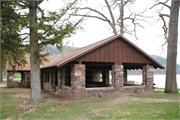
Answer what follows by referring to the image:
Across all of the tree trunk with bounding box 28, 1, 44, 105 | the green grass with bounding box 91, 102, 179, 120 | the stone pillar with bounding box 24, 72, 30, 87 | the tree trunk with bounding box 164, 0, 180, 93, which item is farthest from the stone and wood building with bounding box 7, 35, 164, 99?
the stone pillar with bounding box 24, 72, 30, 87

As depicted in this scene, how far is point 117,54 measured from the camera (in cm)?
1142

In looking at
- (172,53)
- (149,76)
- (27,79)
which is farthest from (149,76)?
(27,79)

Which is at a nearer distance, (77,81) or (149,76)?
(77,81)

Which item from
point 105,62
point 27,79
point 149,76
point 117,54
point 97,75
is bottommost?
point 27,79

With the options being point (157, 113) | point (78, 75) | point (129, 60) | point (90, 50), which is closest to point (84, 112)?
point (157, 113)

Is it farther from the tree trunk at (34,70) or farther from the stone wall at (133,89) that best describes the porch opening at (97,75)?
the tree trunk at (34,70)

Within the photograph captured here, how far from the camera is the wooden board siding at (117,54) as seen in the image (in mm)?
10625

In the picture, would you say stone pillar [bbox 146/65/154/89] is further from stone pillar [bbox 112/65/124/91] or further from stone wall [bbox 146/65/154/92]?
stone pillar [bbox 112/65/124/91]

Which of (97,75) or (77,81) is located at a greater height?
(77,81)

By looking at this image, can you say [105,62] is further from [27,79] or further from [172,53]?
[27,79]

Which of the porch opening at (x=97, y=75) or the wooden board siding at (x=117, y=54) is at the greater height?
the wooden board siding at (x=117, y=54)

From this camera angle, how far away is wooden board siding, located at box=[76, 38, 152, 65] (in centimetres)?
1062

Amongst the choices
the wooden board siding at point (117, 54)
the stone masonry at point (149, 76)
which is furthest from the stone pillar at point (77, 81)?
the stone masonry at point (149, 76)

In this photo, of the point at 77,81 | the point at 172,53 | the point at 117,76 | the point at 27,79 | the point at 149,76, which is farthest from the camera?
the point at 27,79
